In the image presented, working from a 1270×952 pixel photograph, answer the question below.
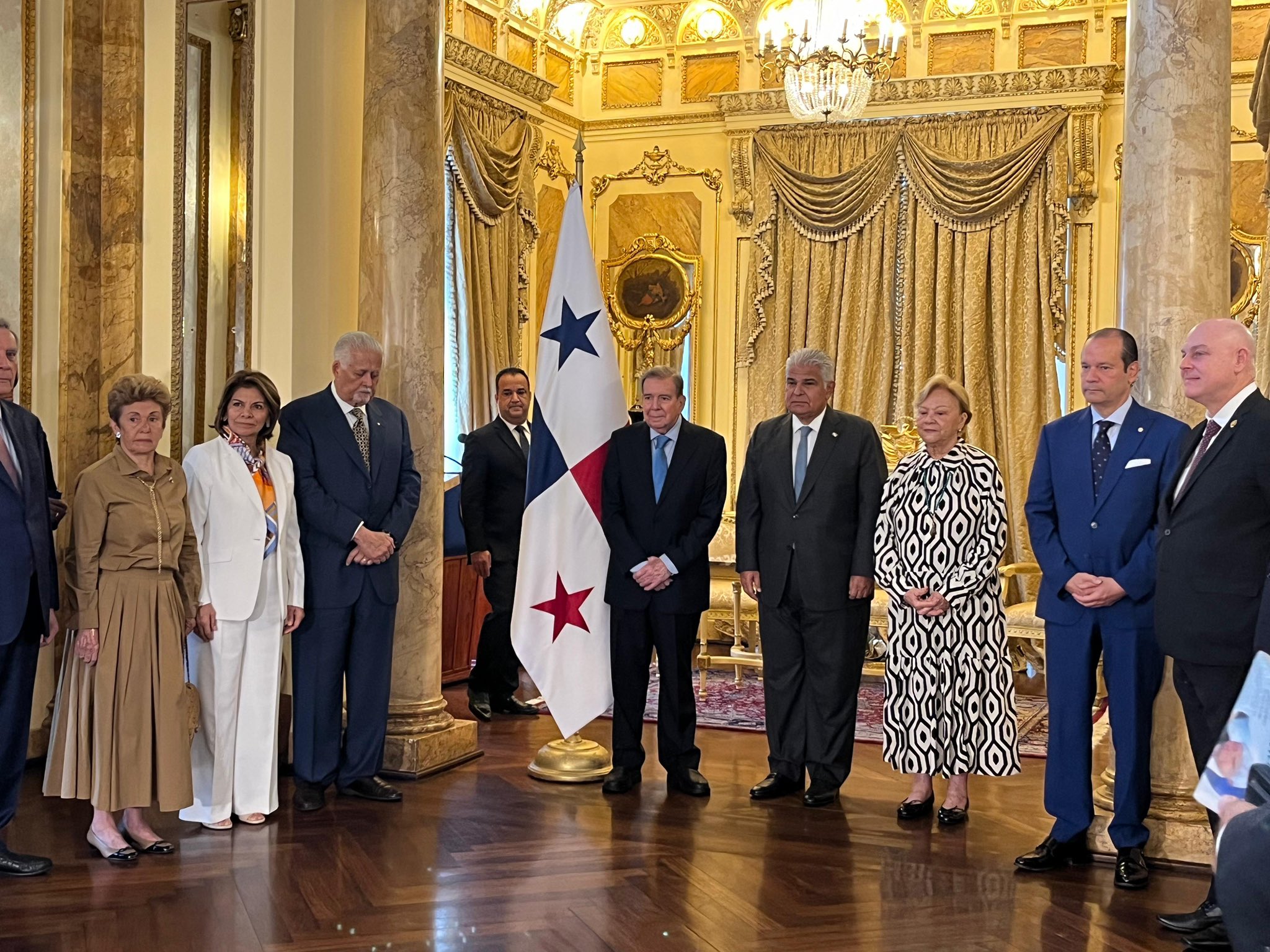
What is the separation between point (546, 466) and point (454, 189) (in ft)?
13.1

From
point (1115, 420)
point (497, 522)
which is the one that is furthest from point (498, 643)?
point (1115, 420)

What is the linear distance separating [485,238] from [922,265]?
3.21 m

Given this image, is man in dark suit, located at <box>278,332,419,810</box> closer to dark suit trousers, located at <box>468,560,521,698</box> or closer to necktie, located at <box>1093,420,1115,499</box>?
dark suit trousers, located at <box>468,560,521,698</box>

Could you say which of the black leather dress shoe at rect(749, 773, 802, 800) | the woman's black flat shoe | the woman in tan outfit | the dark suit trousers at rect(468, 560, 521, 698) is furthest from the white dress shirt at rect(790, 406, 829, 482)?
the woman in tan outfit

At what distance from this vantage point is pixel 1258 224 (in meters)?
9.08

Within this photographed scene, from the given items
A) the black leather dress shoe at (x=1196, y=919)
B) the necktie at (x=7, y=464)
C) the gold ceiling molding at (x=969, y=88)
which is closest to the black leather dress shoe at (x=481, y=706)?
the necktie at (x=7, y=464)

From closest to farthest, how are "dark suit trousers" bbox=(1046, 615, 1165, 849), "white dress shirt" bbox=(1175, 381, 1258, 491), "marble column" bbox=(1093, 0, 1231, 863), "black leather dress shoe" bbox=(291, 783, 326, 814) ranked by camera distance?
"white dress shirt" bbox=(1175, 381, 1258, 491)
"dark suit trousers" bbox=(1046, 615, 1165, 849)
"marble column" bbox=(1093, 0, 1231, 863)
"black leather dress shoe" bbox=(291, 783, 326, 814)

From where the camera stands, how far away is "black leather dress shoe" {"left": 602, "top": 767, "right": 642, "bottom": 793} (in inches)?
207

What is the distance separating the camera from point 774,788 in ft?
17.2

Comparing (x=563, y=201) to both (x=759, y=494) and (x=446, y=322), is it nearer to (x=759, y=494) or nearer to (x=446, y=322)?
(x=446, y=322)

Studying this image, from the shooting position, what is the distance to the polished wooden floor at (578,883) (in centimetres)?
366

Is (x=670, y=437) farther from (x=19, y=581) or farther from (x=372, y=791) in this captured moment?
(x=19, y=581)

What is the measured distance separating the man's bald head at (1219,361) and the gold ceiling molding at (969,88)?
6326 mm

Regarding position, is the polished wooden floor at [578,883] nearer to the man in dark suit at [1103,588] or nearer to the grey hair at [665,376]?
the man in dark suit at [1103,588]
